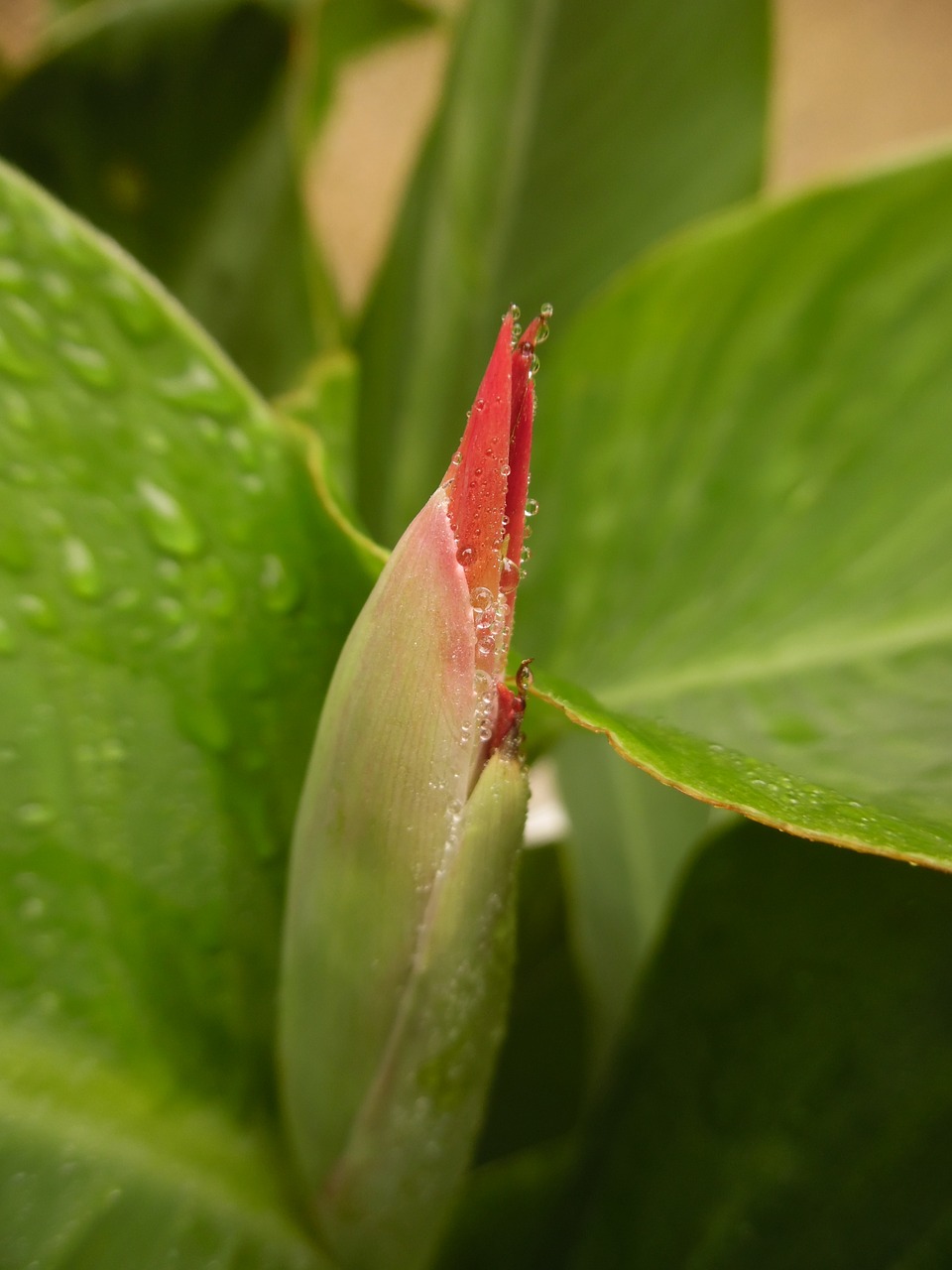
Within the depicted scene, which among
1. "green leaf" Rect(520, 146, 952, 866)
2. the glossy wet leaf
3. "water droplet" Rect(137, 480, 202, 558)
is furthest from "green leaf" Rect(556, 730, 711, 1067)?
"water droplet" Rect(137, 480, 202, 558)

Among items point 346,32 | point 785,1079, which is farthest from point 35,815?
point 346,32

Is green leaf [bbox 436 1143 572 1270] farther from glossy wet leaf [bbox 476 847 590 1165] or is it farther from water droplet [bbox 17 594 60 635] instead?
water droplet [bbox 17 594 60 635]

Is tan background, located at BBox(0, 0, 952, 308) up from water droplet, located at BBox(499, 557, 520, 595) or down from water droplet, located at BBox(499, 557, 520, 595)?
up

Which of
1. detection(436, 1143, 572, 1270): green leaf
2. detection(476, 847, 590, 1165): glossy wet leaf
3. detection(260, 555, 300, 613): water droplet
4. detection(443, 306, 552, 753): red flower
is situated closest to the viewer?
detection(443, 306, 552, 753): red flower

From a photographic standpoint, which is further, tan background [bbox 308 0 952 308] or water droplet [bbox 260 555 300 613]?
tan background [bbox 308 0 952 308]

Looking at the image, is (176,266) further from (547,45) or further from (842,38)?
(842,38)

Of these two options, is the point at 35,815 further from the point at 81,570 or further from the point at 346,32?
the point at 346,32

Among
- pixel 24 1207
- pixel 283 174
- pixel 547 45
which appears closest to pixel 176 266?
pixel 283 174

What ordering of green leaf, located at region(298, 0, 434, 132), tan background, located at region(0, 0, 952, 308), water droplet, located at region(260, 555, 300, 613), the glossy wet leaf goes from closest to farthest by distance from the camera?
water droplet, located at region(260, 555, 300, 613)
the glossy wet leaf
green leaf, located at region(298, 0, 434, 132)
tan background, located at region(0, 0, 952, 308)
